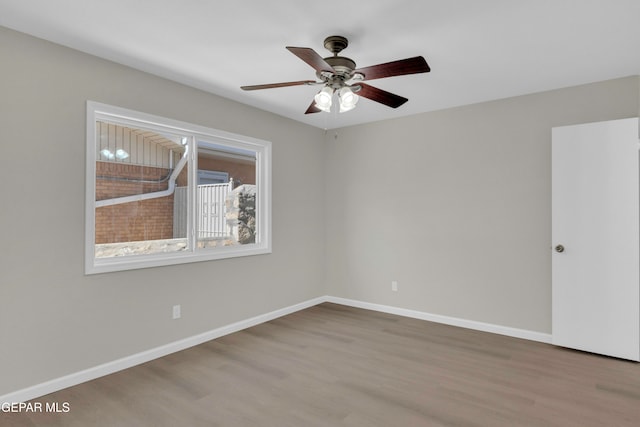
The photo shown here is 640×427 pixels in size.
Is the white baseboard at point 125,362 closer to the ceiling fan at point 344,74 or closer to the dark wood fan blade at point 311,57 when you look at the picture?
the ceiling fan at point 344,74

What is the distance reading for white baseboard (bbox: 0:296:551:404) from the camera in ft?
8.47

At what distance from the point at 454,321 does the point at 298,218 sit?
7.55 feet

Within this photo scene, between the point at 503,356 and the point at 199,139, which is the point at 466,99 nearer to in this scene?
the point at 503,356

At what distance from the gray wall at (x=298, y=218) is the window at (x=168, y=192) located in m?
0.12

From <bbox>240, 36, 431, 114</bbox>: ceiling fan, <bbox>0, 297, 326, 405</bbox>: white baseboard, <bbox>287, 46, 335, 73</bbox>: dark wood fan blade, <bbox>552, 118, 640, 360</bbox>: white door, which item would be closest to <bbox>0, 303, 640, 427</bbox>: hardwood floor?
<bbox>0, 297, 326, 405</bbox>: white baseboard

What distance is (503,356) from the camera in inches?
130

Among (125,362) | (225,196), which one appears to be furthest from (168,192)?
(125,362)

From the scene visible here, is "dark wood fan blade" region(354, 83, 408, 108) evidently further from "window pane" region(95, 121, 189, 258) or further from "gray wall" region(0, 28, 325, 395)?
"window pane" region(95, 121, 189, 258)

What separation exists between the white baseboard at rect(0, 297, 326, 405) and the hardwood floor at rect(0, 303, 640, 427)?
0.07m

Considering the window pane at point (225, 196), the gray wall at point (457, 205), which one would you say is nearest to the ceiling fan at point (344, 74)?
the window pane at point (225, 196)

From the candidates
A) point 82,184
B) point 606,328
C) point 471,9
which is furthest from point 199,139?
point 606,328

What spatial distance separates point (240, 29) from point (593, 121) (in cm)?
331

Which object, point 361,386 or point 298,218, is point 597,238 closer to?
point 361,386

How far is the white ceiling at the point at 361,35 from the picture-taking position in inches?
87.1
